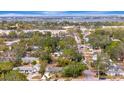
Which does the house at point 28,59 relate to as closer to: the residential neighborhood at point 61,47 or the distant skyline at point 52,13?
the residential neighborhood at point 61,47

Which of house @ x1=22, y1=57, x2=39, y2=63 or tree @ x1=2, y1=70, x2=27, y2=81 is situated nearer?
house @ x1=22, y1=57, x2=39, y2=63

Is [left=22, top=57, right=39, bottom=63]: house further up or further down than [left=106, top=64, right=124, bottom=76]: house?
further up

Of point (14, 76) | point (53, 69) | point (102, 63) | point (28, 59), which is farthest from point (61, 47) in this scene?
point (14, 76)

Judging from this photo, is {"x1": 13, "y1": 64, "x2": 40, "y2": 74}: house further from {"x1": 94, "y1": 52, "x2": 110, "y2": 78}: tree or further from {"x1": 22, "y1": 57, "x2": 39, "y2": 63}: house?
{"x1": 94, "y1": 52, "x2": 110, "y2": 78}: tree

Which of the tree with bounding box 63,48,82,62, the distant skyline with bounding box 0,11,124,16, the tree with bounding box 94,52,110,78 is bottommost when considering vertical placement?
the tree with bounding box 94,52,110,78

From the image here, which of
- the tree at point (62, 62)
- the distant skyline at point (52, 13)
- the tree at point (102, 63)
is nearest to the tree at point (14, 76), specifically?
the tree at point (62, 62)

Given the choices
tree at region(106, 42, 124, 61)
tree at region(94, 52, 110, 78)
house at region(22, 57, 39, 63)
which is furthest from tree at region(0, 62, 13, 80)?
tree at region(106, 42, 124, 61)
